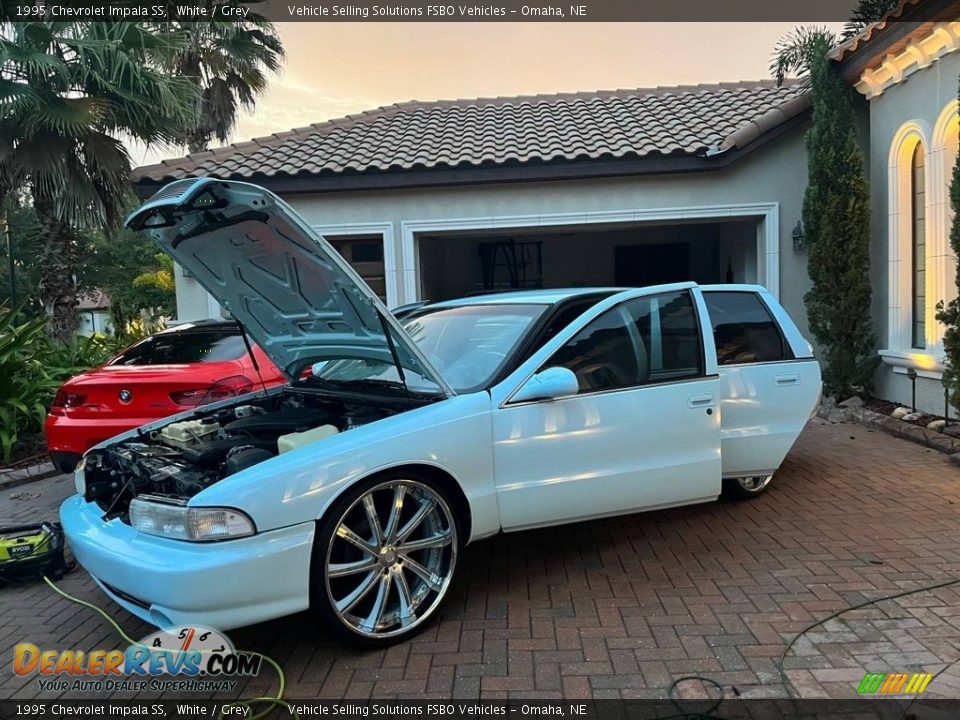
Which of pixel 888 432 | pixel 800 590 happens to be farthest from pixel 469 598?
pixel 888 432

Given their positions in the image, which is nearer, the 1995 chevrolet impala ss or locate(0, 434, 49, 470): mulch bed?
the 1995 chevrolet impala ss

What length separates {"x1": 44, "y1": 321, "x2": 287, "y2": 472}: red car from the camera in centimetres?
544

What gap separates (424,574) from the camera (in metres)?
3.30

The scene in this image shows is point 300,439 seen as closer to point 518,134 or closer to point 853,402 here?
point 853,402

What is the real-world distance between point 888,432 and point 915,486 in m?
2.18

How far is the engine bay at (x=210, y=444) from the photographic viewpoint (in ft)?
10.6

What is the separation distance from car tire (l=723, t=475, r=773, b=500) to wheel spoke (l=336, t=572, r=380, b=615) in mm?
3030

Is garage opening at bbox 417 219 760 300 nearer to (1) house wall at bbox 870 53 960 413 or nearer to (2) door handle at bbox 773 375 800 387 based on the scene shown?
(1) house wall at bbox 870 53 960 413

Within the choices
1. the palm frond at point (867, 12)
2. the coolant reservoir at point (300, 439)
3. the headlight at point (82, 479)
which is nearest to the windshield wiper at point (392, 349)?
the coolant reservoir at point (300, 439)

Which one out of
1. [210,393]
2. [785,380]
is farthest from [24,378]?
[785,380]

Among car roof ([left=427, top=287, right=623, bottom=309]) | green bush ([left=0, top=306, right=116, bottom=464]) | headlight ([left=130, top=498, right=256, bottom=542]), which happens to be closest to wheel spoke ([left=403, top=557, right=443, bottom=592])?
headlight ([left=130, top=498, right=256, bottom=542])

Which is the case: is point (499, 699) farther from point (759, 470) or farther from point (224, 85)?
point (224, 85)

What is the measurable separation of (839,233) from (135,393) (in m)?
7.96

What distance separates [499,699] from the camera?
278 cm
